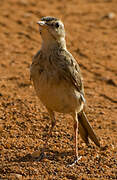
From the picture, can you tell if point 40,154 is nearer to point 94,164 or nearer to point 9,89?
point 94,164

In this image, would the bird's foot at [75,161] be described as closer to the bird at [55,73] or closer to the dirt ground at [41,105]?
the dirt ground at [41,105]

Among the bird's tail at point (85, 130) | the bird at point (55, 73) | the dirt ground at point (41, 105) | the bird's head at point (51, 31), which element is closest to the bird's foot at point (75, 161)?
the dirt ground at point (41, 105)

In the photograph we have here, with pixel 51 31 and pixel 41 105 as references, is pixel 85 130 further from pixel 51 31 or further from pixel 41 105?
pixel 51 31

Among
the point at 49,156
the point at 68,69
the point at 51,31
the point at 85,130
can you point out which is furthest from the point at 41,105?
the point at 51,31

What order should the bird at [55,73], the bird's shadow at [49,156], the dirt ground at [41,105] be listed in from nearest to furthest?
the bird at [55,73] → the dirt ground at [41,105] → the bird's shadow at [49,156]

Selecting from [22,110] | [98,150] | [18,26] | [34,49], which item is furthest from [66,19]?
[98,150]

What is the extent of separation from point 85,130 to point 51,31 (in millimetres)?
1775

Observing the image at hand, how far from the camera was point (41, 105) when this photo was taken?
7.32 m

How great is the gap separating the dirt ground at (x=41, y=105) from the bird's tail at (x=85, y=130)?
6.7 inches

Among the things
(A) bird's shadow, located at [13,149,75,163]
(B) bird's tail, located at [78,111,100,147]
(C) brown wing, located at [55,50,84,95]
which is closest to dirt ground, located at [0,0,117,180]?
(A) bird's shadow, located at [13,149,75,163]

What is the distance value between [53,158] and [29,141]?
0.55 m

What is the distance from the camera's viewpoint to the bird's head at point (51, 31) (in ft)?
17.6

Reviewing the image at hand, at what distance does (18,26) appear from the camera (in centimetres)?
1150

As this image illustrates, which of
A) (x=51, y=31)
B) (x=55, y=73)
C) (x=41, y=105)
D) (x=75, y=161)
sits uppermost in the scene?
(x=51, y=31)
